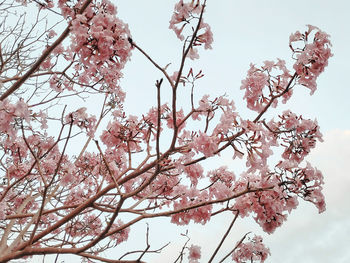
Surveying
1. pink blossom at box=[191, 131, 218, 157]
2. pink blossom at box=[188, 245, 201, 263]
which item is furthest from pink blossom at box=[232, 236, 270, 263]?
pink blossom at box=[191, 131, 218, 157]

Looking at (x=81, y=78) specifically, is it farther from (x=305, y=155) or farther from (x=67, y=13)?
(x=305, y=155)

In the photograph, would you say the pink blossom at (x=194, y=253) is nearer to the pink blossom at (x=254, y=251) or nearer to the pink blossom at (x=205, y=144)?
the pink blossom at (x=254, y=251)

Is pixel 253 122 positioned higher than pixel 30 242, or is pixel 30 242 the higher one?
pixel 253 122

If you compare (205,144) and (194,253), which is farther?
(194,253)

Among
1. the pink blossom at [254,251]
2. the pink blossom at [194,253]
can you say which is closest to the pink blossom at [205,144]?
the pink blossom at [194,253]

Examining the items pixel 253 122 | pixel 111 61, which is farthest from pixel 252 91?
pixel 111 61

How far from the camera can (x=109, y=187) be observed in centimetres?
276

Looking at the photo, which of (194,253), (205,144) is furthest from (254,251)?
(205,144)

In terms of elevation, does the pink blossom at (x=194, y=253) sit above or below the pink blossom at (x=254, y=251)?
below

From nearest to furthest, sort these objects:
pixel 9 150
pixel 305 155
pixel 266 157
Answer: pixel 266 157 → pixel 305 155 → pixel 9 150

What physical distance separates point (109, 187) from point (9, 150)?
2.80 m

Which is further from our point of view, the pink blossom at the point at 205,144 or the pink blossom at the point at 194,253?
the pink blossom at the point at 194,253

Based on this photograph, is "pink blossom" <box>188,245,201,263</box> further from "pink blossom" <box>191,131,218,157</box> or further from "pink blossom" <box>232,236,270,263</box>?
"pink blossom" <box>191,131,218,157</box>

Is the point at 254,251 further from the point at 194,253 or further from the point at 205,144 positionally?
the point at 205,144
